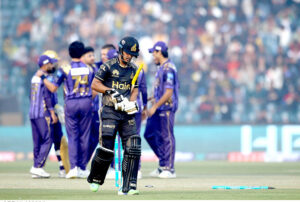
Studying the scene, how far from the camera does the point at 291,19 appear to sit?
25.4m

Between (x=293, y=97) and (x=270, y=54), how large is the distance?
2092 millimetres

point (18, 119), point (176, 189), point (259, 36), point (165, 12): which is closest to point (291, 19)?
point (259, 36)

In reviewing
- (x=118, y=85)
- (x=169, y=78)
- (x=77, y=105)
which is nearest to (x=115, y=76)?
(x=118, y=85)

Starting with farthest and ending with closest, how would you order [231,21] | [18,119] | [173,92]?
[231,21]
[18,119]
[173,92]

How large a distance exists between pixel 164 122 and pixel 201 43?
39.4ft

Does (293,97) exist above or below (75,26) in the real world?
below

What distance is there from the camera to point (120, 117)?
351 inches

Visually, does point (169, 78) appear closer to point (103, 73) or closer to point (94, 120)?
point (94, 120)

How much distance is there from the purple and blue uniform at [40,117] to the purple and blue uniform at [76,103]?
0.51 metres

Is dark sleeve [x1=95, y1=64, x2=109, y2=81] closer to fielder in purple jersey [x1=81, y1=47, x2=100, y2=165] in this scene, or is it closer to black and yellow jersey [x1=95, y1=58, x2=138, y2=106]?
black and yellow jersey [x1=95, y1=58, x2=138, y2=106]

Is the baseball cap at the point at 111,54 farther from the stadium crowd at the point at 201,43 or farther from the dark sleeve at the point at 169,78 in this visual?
the stadium crowd at the point at 201,43

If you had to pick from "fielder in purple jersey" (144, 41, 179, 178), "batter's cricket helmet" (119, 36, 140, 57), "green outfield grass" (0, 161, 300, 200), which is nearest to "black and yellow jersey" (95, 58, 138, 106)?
"batter's cricket helmet" (119, 36, 140, 57)

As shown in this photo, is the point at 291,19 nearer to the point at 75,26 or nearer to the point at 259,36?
the point at 259,36

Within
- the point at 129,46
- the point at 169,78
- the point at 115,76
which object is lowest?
the point at 115,76
